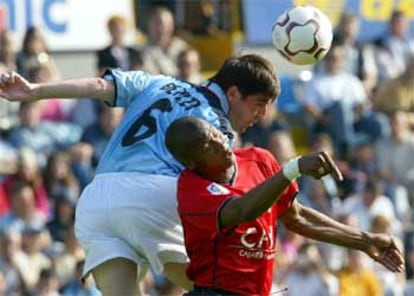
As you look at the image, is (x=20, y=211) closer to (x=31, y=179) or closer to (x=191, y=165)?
(x=31, y=179)

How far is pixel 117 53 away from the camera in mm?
16453

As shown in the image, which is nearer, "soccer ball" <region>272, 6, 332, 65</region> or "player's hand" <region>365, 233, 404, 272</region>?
"player's hand" <region>365, 233, 404, 272</region>

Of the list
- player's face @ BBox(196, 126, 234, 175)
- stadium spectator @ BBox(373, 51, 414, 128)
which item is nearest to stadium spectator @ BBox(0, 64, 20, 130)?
stadium spectator @ BBox(373, 51, 414, 128)

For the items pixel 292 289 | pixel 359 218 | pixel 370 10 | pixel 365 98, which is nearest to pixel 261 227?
pixel 292 289

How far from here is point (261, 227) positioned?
8.73m

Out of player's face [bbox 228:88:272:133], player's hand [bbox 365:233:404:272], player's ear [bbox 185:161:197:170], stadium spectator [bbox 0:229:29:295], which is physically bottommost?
stadium spectator [bbox 0:229:29:295]

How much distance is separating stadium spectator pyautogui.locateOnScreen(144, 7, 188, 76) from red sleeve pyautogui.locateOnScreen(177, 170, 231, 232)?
7962mm

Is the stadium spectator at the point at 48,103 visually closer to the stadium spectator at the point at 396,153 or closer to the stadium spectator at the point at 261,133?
the stadium spectator at the point at 261,133

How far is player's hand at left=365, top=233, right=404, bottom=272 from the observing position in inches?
354

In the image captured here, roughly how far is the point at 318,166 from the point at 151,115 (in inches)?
57.5

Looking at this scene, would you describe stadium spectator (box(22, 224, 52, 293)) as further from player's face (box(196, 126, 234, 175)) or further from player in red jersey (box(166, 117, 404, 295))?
player's face (box(196, 126, 234, 175))

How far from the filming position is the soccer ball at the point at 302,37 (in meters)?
9.59

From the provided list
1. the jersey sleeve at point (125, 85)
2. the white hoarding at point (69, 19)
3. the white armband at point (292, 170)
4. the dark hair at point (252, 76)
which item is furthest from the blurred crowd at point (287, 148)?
the white armband at point (292, 170)

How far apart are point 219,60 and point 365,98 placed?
1694 mm
